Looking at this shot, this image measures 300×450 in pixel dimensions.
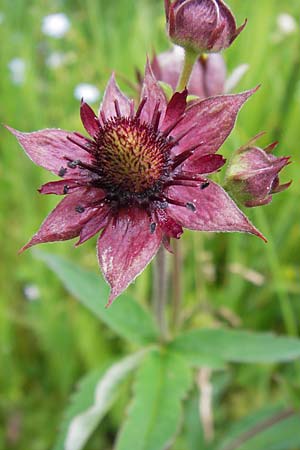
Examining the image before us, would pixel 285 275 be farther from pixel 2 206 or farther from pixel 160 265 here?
pixel 2 206

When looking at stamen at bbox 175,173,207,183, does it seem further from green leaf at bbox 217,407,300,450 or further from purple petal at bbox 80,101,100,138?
green leaf at bbox 217,407,300,450

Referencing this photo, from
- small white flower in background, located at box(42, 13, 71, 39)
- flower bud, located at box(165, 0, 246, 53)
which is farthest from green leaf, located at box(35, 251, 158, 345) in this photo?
small white flower in background, located at box(42, 13, 71, 39)

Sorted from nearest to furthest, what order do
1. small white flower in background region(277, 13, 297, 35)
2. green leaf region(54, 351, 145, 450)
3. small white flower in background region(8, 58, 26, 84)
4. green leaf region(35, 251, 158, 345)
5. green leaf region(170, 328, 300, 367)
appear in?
green leaf region(54, 351, 145, 450) → green leaf region(170, 328, 300, 367) → green leaf region(35, 251, 158, 345) → small white flower in background region(277, 13, 297, 35) → small white flower in background region(8, 58, 26, 84)

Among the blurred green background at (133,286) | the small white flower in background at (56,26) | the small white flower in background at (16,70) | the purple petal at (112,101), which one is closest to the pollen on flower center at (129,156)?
the purple petal at (112,101)

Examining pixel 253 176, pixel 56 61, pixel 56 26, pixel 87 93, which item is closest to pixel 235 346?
pixel 253 176

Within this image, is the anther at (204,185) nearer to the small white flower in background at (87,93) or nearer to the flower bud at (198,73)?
the flower bud at (198,73)
